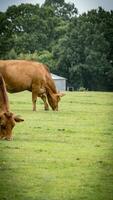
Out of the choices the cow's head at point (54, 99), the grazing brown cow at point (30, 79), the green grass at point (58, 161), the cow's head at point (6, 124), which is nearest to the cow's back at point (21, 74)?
the grazing brown cow at point (30, 79)

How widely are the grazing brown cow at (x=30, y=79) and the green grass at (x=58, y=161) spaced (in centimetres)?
383

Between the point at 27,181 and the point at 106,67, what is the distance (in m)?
1.28

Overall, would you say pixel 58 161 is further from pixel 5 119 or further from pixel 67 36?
pixel 5 119

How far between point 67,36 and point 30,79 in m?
13.5

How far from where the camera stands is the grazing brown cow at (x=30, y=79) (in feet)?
58.2

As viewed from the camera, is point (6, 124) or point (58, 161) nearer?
point (58, 161)

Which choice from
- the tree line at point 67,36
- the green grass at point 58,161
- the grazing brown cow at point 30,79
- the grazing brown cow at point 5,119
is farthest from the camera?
the grazing brown cow at point 30,79

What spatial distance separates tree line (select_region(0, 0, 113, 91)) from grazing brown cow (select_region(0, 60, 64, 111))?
12.7m

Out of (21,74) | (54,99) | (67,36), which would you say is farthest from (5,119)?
(21,74)

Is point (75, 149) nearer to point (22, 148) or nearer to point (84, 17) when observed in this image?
point (22, 148)

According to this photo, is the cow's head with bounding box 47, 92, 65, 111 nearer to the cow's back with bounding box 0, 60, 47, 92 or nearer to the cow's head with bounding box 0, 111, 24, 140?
the cow's back with bounding box 0, 60, 47, 92

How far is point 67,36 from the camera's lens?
16.1 ft

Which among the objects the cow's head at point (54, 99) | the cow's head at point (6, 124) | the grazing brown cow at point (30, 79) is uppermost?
the cow's head at point (6, 124)

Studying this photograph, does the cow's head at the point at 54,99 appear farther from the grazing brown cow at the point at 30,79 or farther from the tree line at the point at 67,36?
the tree line at the point at 67,36
